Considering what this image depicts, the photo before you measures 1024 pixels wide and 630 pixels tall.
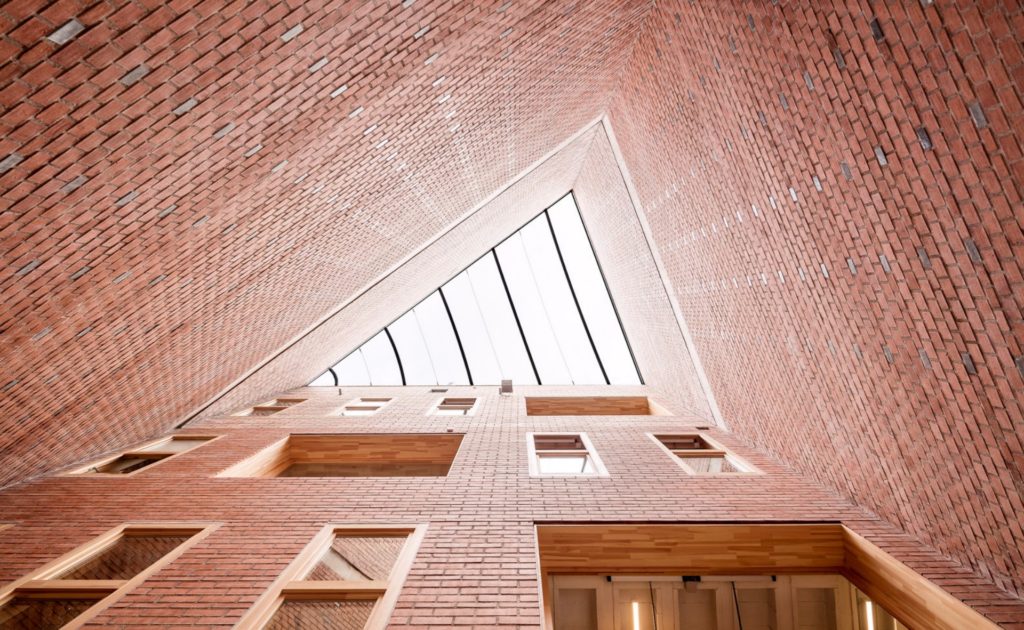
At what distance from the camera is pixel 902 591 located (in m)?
3.63

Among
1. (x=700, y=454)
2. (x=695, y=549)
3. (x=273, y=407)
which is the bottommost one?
(x=695, y=549)

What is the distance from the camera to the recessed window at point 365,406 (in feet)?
28.1

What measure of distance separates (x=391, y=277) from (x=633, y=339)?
6707 mm

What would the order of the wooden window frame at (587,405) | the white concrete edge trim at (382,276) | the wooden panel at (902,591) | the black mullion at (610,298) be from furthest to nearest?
1. the black mullion at (610,298)
2. the wooden window frame at (587,405)
3. the white concrete edge trim at (382,276)
4. the wooden panel at (902,591)

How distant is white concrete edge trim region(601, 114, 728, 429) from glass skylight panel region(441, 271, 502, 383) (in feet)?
24.1

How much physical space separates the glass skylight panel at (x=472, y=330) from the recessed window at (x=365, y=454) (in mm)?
7340

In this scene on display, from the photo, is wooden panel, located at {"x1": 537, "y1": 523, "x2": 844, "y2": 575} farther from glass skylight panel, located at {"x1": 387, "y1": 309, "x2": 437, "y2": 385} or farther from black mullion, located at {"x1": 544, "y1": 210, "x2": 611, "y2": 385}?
glass skylight panel, located at {"x1": 387, "y1": 309, "x2": 437, "y2": 385}

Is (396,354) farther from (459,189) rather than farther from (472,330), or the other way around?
(459,189)

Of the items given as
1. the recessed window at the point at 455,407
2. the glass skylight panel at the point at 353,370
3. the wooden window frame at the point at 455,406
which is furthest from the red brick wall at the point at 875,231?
the glass skylight panel at the point at 353,370

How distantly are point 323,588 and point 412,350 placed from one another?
1128 cm

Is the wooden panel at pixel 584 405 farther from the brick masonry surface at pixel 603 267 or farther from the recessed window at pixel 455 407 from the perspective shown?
the recessed window at pixel 455 407

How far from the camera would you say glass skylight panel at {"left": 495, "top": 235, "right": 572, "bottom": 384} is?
14.1 m

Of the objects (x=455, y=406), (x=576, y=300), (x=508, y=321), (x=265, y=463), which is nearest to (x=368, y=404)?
(x=455, y=406)

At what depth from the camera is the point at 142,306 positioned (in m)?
4.29
